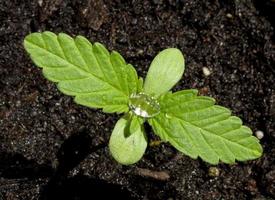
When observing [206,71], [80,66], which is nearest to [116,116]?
[206,71]

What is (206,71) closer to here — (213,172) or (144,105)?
(213,172)

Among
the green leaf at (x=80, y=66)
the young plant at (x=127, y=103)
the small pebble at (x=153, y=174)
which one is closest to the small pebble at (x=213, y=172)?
the small pebble at (x=153, y=174)

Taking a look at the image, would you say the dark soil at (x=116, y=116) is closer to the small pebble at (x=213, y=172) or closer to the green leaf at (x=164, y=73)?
the small pebble at (x=213, y=172)

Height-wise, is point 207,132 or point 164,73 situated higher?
point 164,73

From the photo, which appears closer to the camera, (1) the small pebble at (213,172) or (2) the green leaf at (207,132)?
(2) the green leaf at (207,132)

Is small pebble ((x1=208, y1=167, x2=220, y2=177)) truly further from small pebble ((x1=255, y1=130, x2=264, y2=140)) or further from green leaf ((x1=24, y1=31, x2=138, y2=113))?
green leaf ((x1=24, y1=31, x2=138, y2=113))

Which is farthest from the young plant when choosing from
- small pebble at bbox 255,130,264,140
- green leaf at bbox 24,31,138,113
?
small pebble at bbox 255,130,264,140
